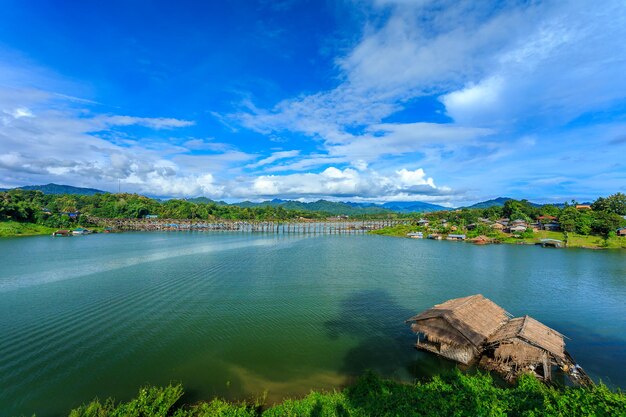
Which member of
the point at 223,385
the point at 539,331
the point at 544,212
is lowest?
the point at 223,385

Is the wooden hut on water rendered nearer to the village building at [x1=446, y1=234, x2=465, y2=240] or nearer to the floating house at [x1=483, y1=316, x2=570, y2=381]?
the floating house at [x1=483, y1=316, x2=570, y2=381]

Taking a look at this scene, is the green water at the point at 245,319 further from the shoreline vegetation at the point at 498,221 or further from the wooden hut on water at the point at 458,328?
the shoreline vegetation at the point at 498,221

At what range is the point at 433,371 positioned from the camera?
1434 centimetres

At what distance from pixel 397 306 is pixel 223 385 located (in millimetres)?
14463

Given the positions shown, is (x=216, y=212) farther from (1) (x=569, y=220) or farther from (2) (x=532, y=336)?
(2) (x=532, y=336)

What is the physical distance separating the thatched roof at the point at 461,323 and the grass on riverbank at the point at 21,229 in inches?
3555

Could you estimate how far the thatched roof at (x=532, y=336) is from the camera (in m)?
13.2

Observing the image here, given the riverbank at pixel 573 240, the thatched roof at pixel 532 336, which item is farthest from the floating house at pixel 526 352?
the riverbank at pixel 573 240

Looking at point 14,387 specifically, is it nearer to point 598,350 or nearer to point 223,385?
point 223,385

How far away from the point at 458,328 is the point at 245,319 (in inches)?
528

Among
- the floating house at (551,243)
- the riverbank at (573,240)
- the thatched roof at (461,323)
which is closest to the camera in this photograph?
the thatched roof at (461,323)

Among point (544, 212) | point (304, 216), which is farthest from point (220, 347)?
point (304, 216)

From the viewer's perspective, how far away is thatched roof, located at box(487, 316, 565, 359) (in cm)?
1320

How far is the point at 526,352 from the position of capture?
44.4ft
